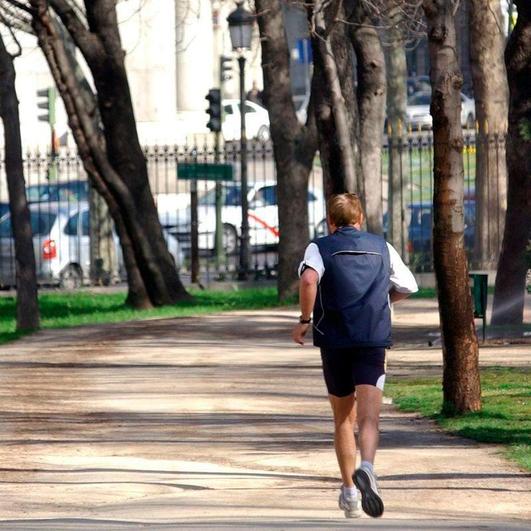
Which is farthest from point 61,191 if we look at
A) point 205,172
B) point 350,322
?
point 350,322

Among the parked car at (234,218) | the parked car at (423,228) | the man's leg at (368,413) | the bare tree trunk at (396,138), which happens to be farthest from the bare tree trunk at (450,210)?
the parked car at (234,218)

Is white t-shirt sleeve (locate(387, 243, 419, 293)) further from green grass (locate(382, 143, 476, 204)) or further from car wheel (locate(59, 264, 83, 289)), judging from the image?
car wheel (locate(59, 264, 83, 289))

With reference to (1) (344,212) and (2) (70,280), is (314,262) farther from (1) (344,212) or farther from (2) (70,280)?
(2) (70,280)

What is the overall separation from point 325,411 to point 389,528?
5.70 m

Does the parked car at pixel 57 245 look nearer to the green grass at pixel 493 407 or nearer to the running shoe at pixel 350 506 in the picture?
the green grass at pixel 493 407

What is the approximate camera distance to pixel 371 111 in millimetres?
23531

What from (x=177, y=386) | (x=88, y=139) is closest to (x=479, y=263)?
(x=88, y=139)

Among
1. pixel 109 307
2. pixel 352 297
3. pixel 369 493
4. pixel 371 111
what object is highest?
pixel 371 111

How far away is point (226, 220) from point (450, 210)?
22.6 metres

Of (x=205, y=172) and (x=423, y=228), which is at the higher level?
(x=205, y=172)

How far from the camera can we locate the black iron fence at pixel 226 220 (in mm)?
28109

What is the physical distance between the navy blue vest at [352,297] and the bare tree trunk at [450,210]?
11.6ft

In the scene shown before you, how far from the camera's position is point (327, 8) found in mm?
19500

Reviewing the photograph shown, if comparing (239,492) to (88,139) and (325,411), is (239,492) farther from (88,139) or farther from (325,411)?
(88,139)
